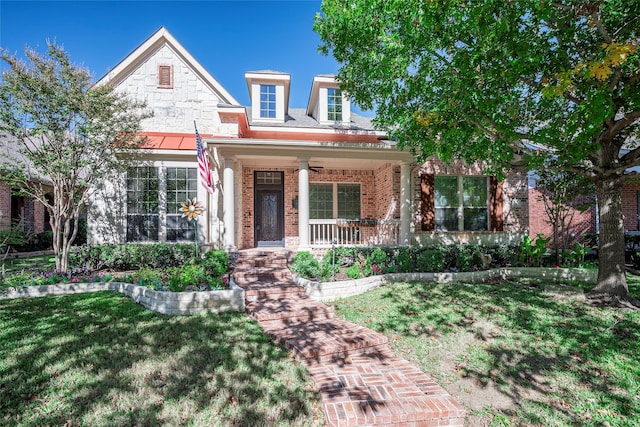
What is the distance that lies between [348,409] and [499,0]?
6221 mm

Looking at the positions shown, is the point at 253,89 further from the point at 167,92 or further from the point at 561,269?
Answer: the point at 561,269

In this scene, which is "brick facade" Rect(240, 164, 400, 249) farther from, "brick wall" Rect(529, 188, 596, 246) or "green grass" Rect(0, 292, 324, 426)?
"brick wall" Rect(529, 188, 596, 246)

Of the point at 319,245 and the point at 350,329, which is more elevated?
the point at 319,245

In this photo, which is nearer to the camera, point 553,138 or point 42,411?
point 42,411

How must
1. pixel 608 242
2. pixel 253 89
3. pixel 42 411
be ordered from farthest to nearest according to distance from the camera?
pixel 253 89
pixel 608 242
pixel 42 411

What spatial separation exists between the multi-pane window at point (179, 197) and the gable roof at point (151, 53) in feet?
11.5

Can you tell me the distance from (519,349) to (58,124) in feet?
38.3

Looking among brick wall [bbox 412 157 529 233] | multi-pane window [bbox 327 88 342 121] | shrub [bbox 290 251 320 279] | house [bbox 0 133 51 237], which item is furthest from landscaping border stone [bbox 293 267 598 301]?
house [bbox 0 133 51 237]

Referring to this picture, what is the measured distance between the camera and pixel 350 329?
5.11m

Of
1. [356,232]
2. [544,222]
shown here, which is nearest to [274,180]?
[356,232]

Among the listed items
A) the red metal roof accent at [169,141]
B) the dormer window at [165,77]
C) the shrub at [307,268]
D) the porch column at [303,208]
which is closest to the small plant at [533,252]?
the shrub at [307,268]

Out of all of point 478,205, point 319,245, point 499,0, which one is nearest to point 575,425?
point 499,0

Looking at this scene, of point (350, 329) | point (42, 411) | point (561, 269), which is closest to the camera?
point (42, 411)

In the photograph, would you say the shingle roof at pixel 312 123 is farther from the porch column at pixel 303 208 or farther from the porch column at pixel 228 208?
the porch column at pixel 228 208
